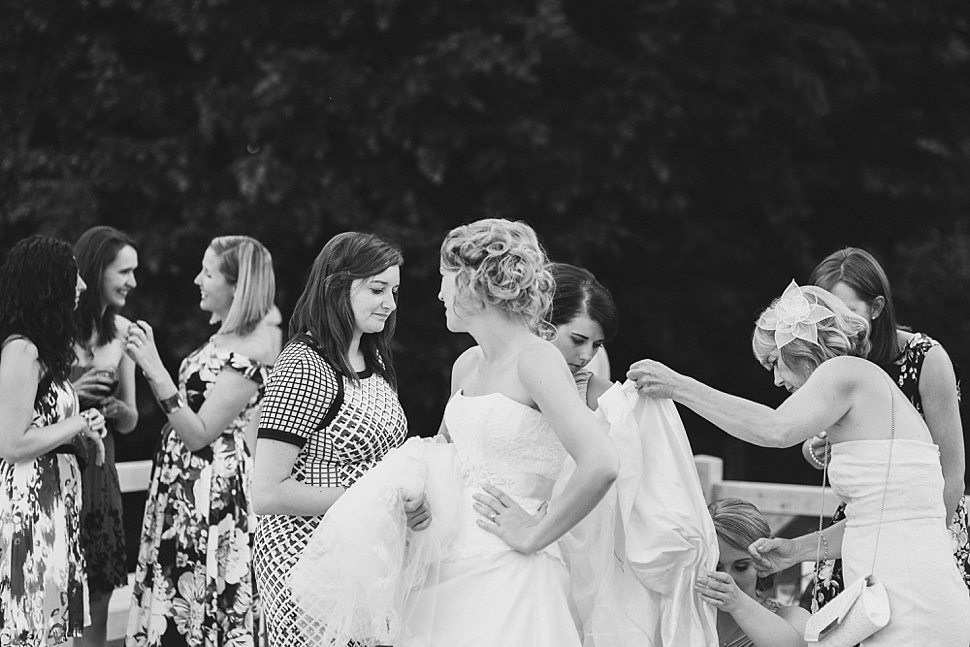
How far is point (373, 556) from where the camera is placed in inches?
117

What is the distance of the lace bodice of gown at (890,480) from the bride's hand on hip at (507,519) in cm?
83

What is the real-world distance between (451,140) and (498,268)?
577cm

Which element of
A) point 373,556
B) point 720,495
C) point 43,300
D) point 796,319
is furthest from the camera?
point 720,495

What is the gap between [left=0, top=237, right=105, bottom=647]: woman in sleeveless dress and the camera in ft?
13.1

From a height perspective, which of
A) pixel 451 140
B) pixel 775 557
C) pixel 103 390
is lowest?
pixel 451 140

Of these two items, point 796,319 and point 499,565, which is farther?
point 796,319

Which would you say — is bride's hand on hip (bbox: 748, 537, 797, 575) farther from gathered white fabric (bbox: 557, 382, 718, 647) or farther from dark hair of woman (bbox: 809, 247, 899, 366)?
dark hair of woman (bbox: 809, 247, 899, 366)

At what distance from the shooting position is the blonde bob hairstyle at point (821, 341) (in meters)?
3.24

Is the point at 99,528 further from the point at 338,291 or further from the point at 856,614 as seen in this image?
the point at 856,614

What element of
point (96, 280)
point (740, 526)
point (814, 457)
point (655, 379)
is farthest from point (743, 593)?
point (96, 280)

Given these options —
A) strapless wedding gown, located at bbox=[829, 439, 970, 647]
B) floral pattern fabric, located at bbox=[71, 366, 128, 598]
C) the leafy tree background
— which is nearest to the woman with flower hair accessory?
strapless wedding gown, located at bbox=[829, 439, 970, 647]

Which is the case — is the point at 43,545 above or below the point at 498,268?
below

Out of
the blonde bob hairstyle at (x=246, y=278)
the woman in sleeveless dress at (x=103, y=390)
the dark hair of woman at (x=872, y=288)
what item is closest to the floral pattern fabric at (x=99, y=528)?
the woman in sleeveless dress at (x=103, y=390)

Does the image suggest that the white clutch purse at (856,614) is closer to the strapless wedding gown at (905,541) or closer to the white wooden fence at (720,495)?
the strapless wedding gown at (905,541)
